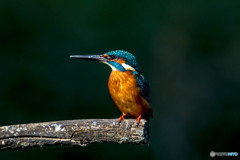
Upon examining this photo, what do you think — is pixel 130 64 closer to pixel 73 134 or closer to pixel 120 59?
pixel 120 59

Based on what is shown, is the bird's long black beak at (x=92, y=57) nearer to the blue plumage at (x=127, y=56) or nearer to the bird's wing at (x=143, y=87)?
the blue plumage at (x=127, y=56)

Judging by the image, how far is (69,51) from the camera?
20.8 feet

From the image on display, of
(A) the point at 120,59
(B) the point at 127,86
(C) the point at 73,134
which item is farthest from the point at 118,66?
(C) the point at 73,134

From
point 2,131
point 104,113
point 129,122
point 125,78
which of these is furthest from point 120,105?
point 104,113

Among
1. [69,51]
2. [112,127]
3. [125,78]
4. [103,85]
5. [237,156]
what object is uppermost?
[69,51]

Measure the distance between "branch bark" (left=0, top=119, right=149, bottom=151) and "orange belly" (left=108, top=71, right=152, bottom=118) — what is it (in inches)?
20.0

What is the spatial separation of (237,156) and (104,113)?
6.53 feet

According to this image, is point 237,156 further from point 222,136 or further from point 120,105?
point 120,105

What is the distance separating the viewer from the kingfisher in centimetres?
311

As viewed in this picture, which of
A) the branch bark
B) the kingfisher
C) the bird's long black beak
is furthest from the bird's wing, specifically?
the branch bark

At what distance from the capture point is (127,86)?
3119mm

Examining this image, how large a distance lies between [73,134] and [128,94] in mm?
693

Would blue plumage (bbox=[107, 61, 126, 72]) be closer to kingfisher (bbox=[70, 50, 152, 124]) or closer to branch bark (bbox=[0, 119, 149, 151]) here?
kingfisher (bbox=[70, 50, 152, 124])

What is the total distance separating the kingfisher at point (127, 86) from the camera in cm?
311
